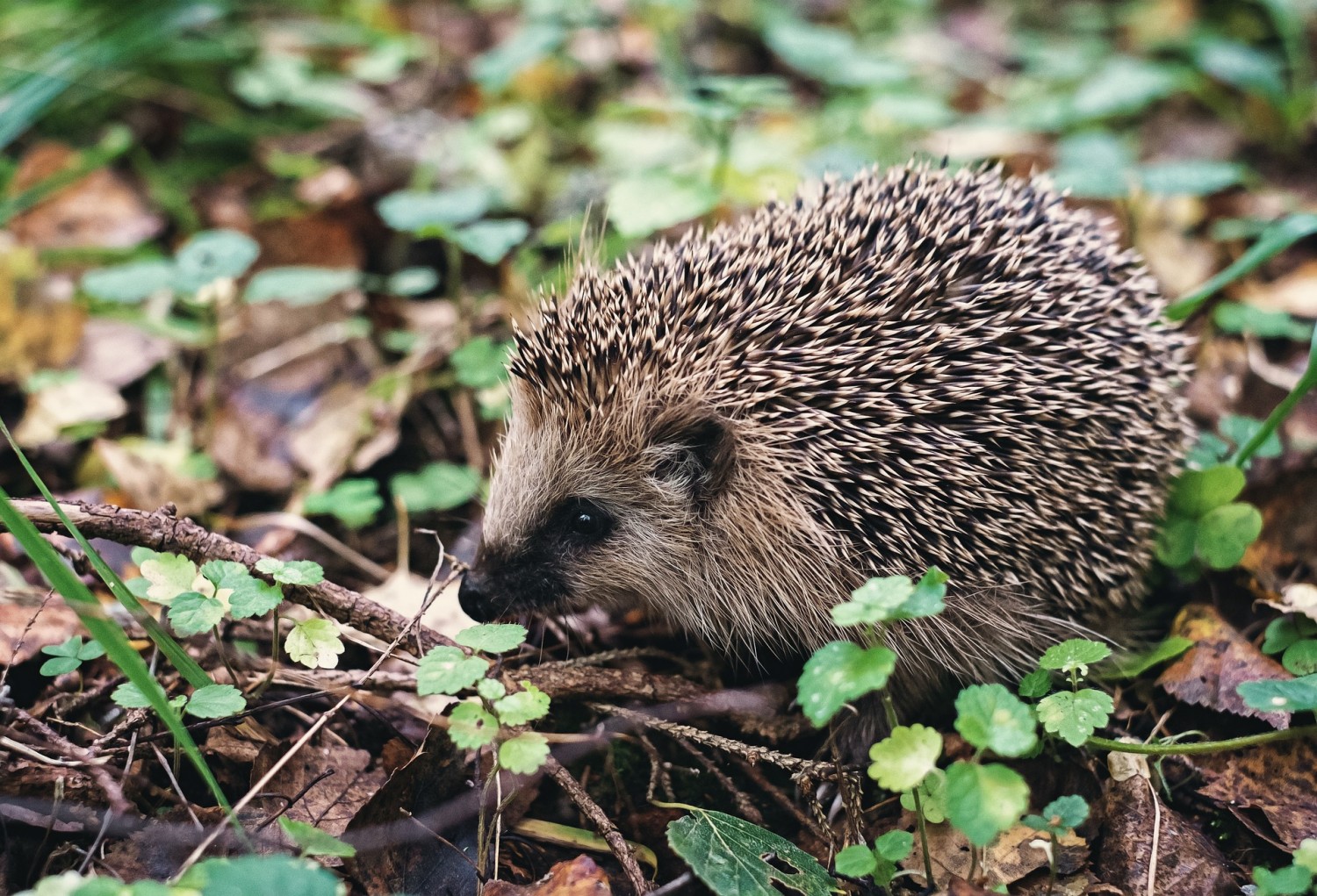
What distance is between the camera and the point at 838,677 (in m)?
1.80

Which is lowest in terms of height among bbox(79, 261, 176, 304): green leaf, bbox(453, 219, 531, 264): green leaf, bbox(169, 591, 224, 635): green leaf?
bbox(169, 591, 224, 635): green leaf

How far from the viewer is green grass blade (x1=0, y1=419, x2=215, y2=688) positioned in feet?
6.15

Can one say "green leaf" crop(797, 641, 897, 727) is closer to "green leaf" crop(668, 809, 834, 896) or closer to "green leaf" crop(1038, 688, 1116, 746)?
"green leaf" crop(668, 809, 834, 896)

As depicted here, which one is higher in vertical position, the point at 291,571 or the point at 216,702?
the point at 291,571

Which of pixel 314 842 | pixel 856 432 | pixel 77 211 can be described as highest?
pixel 856 432

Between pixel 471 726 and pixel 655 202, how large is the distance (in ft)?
6.28

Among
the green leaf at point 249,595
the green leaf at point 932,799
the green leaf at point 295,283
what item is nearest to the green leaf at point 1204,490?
the green leaf at point 932,799

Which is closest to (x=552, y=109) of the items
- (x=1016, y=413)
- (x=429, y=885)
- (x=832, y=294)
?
(x=832, y=294)

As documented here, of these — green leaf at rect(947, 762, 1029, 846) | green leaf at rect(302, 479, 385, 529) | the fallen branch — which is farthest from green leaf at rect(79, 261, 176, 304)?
green leaf at rect(947, 762, 1029, 846)

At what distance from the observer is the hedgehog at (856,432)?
2410mm

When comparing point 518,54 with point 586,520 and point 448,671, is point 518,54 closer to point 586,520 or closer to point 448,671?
point 586,520

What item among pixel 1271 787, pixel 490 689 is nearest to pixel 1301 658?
pixel 1271 787

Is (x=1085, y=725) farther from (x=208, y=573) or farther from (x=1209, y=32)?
(x=1209, y=32)

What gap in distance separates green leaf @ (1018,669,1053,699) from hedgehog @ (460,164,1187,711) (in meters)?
0.22
